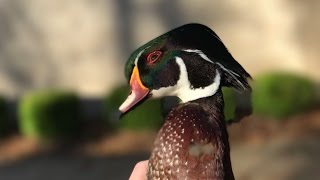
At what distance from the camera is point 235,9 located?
7.87m

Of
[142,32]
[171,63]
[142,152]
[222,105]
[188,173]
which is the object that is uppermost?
[142,32]

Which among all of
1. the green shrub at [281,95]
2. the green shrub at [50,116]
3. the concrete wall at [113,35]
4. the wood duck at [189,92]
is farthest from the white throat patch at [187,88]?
the concrete wall at [113,35]

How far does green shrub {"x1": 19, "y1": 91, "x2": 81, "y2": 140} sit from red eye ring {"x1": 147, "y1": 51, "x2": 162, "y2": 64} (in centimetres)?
591

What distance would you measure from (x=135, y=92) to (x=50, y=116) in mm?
5923

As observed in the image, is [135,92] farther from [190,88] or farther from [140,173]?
[140,173]

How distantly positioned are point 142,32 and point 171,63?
6.44 meters

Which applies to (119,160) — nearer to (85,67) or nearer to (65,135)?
(65,135)

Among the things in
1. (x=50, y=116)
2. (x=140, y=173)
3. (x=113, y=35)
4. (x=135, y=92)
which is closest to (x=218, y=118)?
(x=135, y=92)

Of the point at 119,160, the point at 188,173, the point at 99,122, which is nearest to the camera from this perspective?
the point at 188,173

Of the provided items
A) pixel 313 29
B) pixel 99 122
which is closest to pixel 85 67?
pixel 99 122

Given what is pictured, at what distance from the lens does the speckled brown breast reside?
140 cm

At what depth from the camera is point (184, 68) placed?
1.41 meters

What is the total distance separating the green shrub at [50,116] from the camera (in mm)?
7223

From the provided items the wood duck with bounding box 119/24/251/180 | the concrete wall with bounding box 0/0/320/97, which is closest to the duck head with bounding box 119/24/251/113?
the wood duck with bounding box 119/24/251/180
